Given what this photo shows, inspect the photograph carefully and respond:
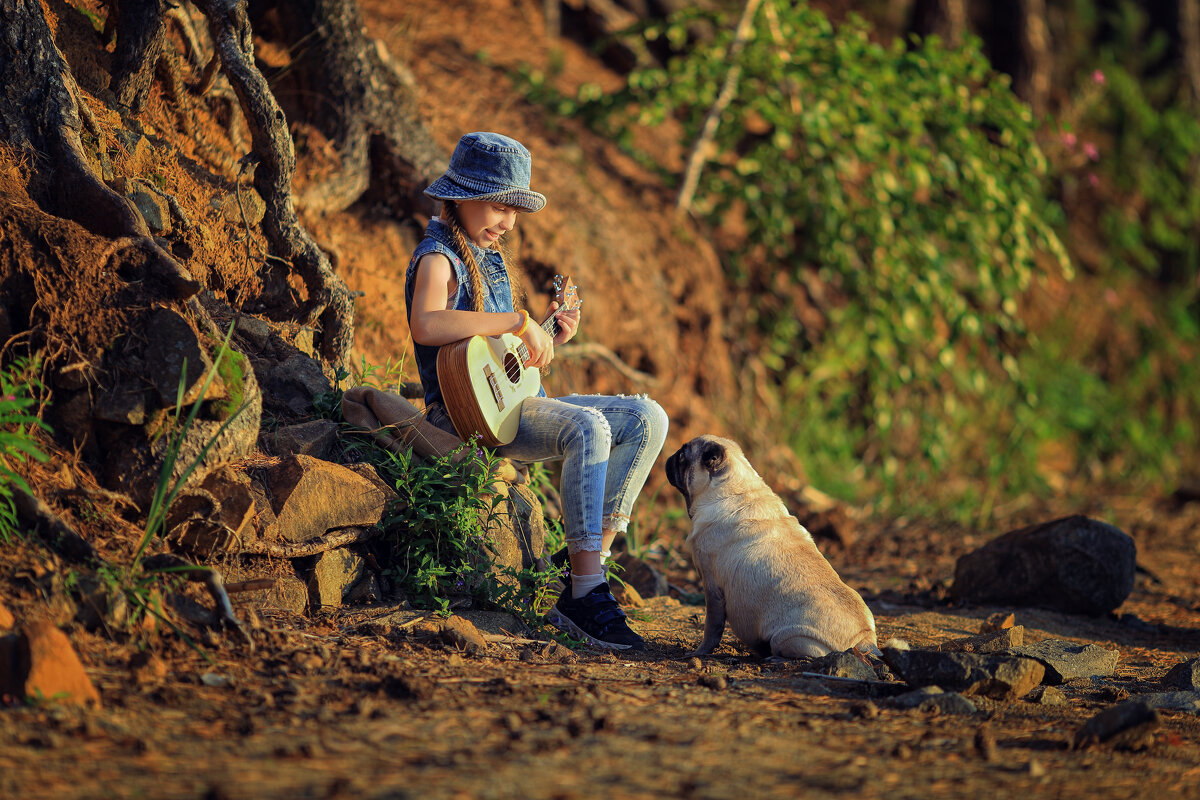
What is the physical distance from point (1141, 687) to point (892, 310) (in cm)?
545

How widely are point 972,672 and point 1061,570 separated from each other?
2583 mm

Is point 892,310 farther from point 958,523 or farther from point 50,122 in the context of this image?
point 50,122

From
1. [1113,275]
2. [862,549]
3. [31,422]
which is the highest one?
[1113,275]

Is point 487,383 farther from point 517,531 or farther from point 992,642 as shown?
point 992,642

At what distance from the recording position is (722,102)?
877 cm

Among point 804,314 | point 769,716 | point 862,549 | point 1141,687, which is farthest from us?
point 804,314

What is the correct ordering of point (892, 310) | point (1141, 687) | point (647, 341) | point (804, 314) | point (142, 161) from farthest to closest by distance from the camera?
point (804, 314), point (892, 310), point (647, 341), point (142, 161), point (1141, 687)

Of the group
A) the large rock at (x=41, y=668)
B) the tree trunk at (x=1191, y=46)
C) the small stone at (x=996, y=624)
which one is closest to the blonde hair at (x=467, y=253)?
the large rock at (x=41, y=668)

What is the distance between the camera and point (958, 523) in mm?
8797

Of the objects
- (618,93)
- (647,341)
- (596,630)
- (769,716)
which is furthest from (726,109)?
(769,716)

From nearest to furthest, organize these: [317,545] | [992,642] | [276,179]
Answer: [317,545] < [992,642] < [276,179]

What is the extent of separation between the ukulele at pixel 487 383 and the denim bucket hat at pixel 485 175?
48 centimetres

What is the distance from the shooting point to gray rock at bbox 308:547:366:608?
391 centimetres

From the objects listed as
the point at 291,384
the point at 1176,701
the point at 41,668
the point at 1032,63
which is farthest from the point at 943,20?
the point at 41,668
